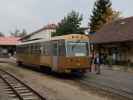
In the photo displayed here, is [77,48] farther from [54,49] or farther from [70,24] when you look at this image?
[70,24]

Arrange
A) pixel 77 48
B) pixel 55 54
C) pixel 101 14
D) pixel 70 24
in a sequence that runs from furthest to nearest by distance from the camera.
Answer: pixel 101 14, pixel 70 24, pixel 55 54, pixel 77 48

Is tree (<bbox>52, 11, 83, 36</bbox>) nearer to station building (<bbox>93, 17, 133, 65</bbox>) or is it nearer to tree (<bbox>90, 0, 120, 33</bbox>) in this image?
station building (<bbox>93, 17, 133, 65</bbox>)

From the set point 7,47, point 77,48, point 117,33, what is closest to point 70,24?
point 117,33

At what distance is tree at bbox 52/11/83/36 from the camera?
5034cm

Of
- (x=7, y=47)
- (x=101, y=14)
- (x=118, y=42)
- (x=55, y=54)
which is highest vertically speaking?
(x=101, y=14)

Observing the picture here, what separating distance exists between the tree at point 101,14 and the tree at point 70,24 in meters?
19.5

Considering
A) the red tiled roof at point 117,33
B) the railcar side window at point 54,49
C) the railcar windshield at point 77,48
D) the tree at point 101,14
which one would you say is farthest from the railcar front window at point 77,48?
the tree at point 101,14

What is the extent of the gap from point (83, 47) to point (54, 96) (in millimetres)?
9094

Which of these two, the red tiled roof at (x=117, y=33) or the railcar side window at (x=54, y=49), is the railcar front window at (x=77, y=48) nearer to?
the railcar side window at (x=54, y=49)

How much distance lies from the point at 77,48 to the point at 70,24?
26.9 m

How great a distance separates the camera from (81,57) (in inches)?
959

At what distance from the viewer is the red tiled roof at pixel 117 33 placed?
123 feet

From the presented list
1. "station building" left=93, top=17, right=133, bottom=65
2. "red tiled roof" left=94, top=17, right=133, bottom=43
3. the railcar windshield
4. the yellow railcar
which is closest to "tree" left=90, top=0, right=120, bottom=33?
"red tiled roof" left=94, top=17, right=133, bottom=43

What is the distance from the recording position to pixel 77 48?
24578 millimetres
